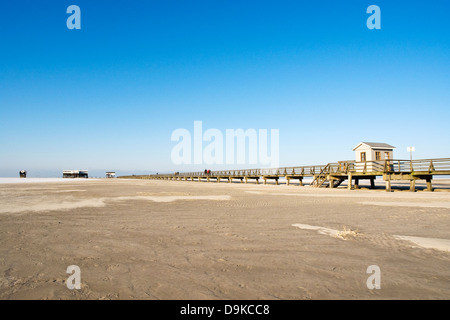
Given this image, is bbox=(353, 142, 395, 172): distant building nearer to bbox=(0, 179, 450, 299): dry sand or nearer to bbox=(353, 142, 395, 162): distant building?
bbox=(353, 142, 395, 162): distant building

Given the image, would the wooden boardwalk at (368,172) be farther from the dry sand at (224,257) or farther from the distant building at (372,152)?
the dry sand at (224,257)

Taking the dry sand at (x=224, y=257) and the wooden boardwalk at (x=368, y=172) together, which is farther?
the wooden boardwalk at (x=368, y=172)

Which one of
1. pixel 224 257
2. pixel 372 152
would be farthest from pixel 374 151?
pixel 224 257

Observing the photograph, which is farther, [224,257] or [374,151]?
[374,151]

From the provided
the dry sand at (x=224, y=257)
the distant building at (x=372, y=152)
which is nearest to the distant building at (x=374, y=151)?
the distant building at (x=372, y=152)

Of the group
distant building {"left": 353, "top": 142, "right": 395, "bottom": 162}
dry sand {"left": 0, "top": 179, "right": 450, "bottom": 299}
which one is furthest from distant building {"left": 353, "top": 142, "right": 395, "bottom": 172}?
dry sand {"left": 0, "top": 179, "right": 450, "bottom": 299}

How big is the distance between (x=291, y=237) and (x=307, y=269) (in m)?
1.87

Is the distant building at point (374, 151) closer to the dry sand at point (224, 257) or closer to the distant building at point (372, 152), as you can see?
the distant building at point (372, 152)

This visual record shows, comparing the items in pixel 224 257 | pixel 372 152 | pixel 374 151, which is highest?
pixel 374 151

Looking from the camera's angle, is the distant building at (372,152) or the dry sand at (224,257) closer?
the dry sand at (224,257)

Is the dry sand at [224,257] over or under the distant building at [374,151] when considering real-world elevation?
under

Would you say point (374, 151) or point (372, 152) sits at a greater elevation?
point (374, 151)

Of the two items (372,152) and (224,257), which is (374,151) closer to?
(372,152)
